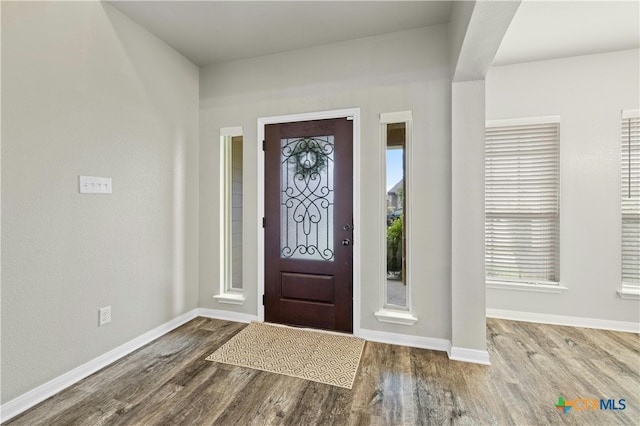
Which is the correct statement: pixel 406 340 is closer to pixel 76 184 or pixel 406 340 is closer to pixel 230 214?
pixel 230 214

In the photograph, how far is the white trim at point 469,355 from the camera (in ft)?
7.37

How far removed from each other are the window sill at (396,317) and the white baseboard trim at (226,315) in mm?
1284

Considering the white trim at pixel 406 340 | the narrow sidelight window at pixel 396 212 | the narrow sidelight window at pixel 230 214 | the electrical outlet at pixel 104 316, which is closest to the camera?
the electrical outlet at pixel 104 316

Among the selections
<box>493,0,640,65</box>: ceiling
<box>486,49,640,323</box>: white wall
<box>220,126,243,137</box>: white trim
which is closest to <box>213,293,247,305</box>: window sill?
<box>220,126,243,137</box>: white trim

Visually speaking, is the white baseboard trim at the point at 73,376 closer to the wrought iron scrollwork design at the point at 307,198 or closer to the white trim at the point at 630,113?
the wrought iron scrollwork design at the point at 307,198

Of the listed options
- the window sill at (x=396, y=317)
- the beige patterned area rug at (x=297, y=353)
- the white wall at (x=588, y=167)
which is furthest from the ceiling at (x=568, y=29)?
the beige patterned area rug at (x=297, y=353)

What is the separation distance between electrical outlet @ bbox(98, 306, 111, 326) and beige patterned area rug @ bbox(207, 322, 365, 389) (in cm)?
83

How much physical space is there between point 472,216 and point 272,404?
1959 millimetres

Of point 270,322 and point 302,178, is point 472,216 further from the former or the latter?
point 270,322

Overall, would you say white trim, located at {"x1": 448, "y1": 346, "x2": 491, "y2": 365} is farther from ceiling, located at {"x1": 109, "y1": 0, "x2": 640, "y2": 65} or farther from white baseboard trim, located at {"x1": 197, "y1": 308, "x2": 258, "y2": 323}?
ceiling, located at {"x1": 109, "y1": 0, "x2": 640, "y2": 65}

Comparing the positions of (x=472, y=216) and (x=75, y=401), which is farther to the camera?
(x=472, y=216)

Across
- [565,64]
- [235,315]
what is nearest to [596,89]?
[565,64]

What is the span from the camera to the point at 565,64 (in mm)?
2951

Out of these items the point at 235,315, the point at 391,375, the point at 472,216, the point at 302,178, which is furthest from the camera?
the point at 235,315
